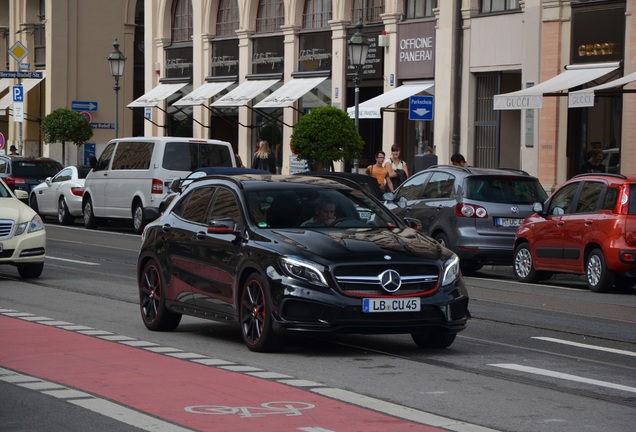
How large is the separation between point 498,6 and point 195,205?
23.9 meters

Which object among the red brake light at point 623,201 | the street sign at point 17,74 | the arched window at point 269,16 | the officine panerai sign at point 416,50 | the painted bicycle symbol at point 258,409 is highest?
the arched window at point 269,16

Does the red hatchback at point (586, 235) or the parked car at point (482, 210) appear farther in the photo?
the parked car at point (482, 210)

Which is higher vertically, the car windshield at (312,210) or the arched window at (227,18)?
the arched window at (227,18)

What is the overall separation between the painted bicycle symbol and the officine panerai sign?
29.9m

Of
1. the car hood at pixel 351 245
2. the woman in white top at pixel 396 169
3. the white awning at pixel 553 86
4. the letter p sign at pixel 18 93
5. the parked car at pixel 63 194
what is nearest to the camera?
the car hood at pixel 351 245

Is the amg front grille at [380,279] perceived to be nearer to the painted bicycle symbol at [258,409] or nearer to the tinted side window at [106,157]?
the painted bicycle symbol at [258,409]

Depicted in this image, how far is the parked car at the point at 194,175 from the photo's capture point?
2623cm

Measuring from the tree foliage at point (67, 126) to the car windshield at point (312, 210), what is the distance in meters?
40.9

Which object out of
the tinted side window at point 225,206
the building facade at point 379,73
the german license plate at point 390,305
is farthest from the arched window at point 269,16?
the german license plate at point 390,305

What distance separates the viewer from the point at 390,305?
11.6 m

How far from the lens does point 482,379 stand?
34.9ft

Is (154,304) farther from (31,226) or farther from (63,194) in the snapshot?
(63,194)

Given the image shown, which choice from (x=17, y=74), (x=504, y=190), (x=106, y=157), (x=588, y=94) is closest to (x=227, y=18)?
(x=17, y=74)

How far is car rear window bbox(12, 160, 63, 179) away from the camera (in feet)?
134
